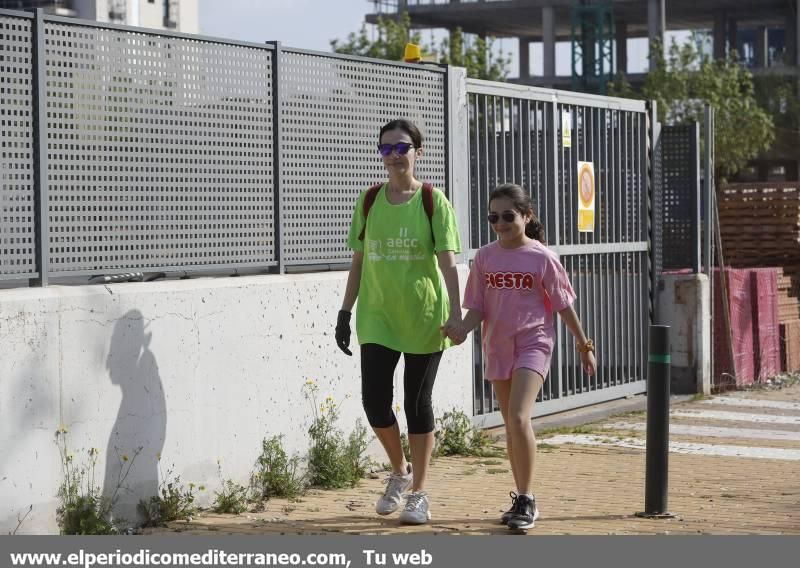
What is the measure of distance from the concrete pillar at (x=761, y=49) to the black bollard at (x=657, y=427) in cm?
6690

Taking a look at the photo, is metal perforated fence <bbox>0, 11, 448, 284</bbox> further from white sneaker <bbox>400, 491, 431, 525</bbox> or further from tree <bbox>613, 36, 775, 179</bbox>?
tree <bbox>613, 36, 775, 179</bbox>

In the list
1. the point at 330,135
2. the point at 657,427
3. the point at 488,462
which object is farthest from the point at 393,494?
the point at 330,135

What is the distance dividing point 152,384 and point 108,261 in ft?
2.24

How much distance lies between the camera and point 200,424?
8.10 meters

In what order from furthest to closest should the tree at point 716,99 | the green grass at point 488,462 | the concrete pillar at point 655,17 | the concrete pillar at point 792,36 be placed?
the concrete pillar at point 655,17 → the concrete pillar at point 792,36 → the tree at point 716,99 → the green grass at point 488,462

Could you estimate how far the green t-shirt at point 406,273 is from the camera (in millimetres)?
7566

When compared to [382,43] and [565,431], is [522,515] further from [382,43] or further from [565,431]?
[382,43]

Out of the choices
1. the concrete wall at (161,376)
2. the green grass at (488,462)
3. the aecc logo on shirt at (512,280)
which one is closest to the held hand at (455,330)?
the aecc logo on shirt at (512,280)

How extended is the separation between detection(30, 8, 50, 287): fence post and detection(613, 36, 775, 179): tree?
1692 inches

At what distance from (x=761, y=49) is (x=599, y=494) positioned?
69491 mm

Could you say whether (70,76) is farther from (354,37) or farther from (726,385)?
(354,37)

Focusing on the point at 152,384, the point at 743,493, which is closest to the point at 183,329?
the point at 152,384

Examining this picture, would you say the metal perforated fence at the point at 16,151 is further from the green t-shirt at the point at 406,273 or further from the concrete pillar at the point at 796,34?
the concrete pillar at the point at 796,34

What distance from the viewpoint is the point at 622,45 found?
72.6m
